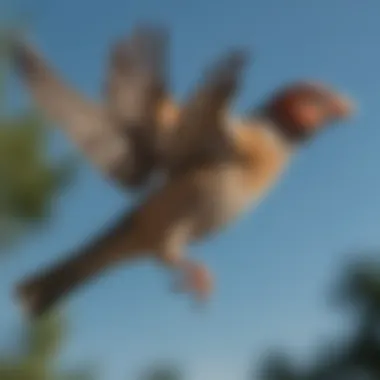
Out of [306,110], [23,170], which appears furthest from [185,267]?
[23,170]

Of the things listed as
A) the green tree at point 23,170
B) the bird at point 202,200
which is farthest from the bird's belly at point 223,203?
the green tree at point 23,170

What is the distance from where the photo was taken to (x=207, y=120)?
0.56 meters

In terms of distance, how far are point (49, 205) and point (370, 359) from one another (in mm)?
276

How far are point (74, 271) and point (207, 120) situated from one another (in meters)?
0.13

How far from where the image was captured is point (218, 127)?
0.56 metres

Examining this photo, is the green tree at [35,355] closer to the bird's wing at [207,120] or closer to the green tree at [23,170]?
the green tree at [23,170]

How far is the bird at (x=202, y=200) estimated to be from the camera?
1.94ft

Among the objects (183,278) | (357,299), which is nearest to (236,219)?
(183,278)

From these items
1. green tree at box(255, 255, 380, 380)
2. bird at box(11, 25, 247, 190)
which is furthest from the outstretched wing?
green tree at box(255, 255, 380, 380)

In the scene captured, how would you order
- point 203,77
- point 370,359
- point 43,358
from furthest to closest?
point 43,358, point 370,359, point 203,77

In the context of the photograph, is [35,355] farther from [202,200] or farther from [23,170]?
[202,200]

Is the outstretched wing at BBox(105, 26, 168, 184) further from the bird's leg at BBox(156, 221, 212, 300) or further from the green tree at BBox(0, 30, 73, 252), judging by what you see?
the green tree at BBox(0, 30, 73, 252)

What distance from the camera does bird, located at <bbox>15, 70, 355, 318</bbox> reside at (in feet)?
1.94

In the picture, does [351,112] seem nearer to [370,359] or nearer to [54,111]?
[54,111]
